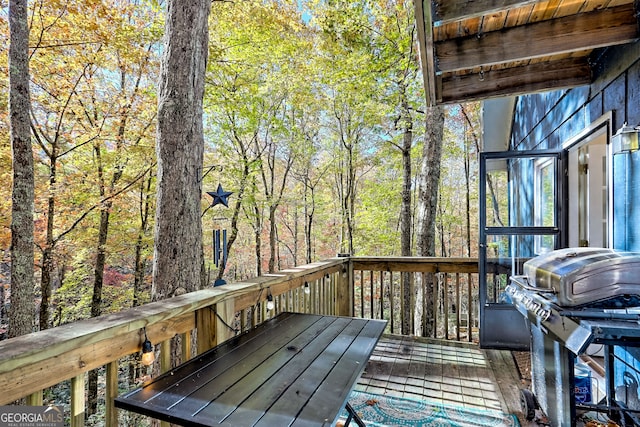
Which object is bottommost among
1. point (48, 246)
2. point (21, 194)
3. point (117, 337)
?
point (48, 246)

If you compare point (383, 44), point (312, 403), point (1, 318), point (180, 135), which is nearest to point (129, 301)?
point (1, 318)

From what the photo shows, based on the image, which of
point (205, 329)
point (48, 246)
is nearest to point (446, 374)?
point (205, 329)

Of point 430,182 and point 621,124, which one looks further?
point 430,182

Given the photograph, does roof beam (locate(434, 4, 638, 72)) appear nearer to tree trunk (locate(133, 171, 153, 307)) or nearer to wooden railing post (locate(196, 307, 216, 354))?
wooden railing post (locate(196, 307, 216, 354))

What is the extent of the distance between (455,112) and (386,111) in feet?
21.3

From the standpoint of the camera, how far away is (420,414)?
2.48m

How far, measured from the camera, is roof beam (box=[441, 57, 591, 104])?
2850 millimetres

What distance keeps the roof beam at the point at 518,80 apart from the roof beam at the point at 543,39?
60 centimetres

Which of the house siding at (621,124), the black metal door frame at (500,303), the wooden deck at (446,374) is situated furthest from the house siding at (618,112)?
the wooden deck at (446,374)

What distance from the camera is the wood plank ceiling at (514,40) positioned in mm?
2023

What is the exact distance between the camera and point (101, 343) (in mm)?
1225

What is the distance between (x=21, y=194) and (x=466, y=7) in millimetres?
6229

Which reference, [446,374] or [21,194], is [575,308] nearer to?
[446,374]

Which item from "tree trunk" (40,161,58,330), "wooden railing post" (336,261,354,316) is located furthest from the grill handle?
"tree trunk" (40,161,58,330)
